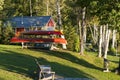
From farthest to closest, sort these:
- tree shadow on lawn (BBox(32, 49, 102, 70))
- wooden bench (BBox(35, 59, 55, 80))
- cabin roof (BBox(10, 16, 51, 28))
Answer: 1. cabin roof (BBox(10, 16, 51, 28))
2. tree shadow on lawn (BBox(32, 49, 102, 70))
3. wooden bench (BBox(35, 59, 55, 80))

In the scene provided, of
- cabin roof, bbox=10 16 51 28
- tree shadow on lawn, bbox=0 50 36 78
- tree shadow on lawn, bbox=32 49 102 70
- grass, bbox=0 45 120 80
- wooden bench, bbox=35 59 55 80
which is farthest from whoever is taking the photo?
cabin roof, bbox=10 16 51 28

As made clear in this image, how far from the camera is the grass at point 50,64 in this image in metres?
23.9

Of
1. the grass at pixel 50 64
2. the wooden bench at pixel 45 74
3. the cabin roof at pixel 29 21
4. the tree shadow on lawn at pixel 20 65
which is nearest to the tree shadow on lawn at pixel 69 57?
the grass at pixel 50 64

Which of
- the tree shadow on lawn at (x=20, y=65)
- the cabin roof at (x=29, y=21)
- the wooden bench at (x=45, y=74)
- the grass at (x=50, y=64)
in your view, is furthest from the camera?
the cabin roof at (x=29, y=21)

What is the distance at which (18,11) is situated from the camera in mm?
86812

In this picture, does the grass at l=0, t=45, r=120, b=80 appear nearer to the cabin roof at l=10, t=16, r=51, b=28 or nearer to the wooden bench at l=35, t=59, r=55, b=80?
the wooden bench at l=35, t=59, r=55, b=80

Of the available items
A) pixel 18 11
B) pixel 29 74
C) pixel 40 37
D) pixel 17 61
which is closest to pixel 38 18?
pixel 18 11

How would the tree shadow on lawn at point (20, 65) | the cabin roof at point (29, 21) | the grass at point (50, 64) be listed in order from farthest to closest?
1. the cabin roof at point (29, 21)
2. the tree shadow on lawn at point (20, 65)
3. the grass at point (50, 64)

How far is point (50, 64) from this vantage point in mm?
31375

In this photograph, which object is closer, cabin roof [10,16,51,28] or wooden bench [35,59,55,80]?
wooden bench [35,59,55,80]

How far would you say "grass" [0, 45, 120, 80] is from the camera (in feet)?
78.3

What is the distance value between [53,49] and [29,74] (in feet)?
60.8

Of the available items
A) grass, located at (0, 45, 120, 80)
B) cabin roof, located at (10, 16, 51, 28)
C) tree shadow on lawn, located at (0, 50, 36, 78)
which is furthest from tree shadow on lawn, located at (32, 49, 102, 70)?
cabin roof, located at (10, 16, 51, 28)

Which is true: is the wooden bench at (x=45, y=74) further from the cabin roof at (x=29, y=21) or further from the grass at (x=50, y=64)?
the cabin roof at (x=29, y=21)
